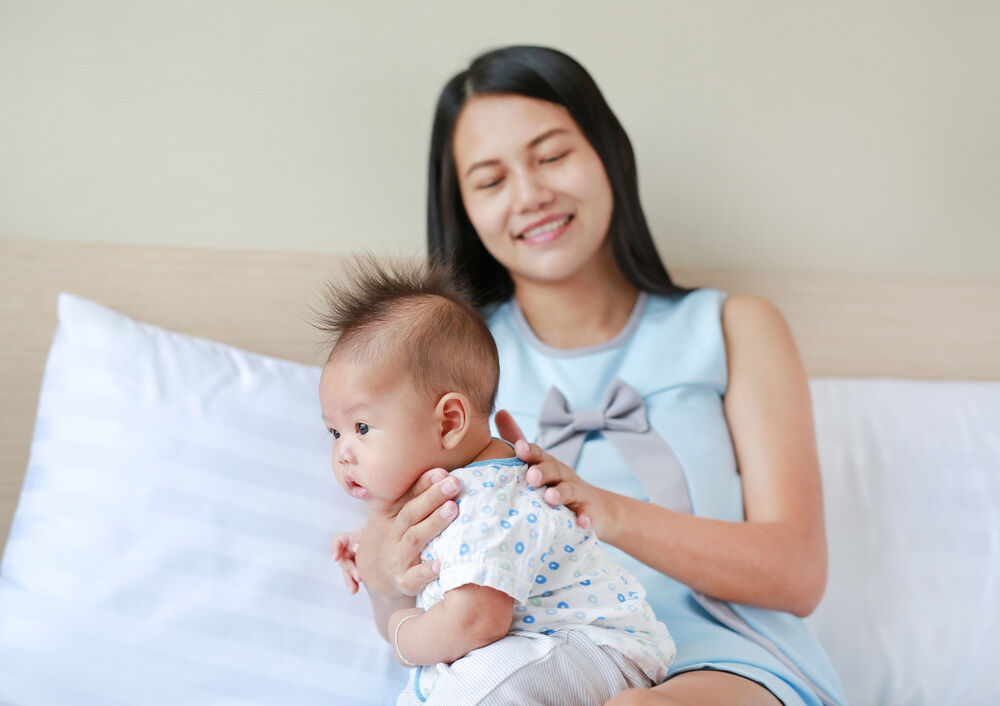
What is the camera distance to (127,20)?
1.58 m

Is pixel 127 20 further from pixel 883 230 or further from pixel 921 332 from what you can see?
pixel 921 332

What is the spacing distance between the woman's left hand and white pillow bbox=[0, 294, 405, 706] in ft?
1.26

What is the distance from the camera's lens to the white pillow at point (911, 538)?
1.32 m

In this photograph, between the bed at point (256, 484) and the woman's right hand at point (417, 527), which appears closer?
the woman's right hand at point (417, 527)

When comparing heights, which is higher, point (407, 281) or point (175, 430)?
point (407, 281)

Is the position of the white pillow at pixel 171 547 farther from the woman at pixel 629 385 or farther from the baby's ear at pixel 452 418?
the baby's ear at pixel 452 418

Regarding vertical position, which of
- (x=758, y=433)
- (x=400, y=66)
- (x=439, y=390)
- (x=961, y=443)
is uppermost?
(x=400, y=66)

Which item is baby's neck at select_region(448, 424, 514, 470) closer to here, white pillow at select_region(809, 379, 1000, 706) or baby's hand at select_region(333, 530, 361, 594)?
baby's hand at select_region(333, 530, 361, 594)

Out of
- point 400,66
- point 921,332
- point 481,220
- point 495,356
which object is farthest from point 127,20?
point 921,332

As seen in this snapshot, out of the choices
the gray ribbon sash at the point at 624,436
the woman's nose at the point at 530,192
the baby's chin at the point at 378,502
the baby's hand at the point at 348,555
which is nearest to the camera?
the baby's chin at the point at 378,502

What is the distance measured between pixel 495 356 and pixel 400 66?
0.99 m

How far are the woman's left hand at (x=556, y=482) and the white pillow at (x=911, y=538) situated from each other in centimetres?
60

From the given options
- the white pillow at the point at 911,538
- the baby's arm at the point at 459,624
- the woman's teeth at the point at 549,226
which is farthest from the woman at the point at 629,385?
the white pillow at the point at 911,538

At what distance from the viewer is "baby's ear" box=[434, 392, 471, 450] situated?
875 mm
